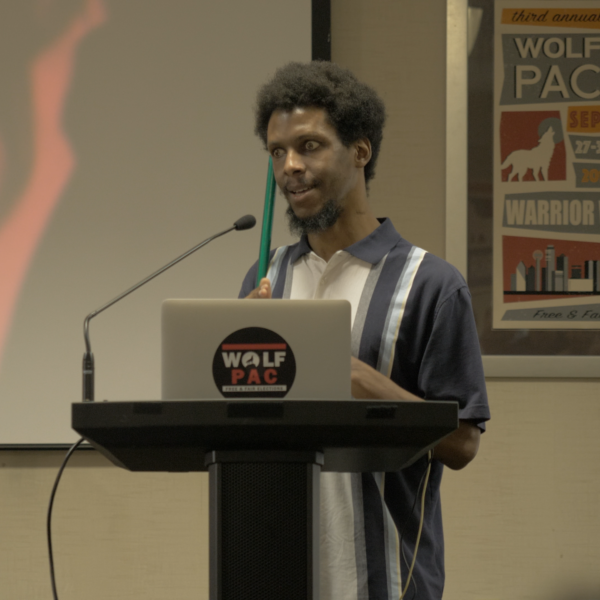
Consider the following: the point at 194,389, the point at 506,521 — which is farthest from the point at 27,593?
the point at 194,389

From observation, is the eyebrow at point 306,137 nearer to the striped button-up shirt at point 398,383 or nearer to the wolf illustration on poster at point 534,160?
the striped button-up shirt at point 398,383

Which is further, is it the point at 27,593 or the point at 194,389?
the point at 27,593

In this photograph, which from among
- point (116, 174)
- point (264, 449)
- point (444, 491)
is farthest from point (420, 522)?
point (116, 174)

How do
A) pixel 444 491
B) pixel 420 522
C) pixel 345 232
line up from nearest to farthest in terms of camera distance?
pixel 420 522 < pixel 345 232 < pixel 444 491

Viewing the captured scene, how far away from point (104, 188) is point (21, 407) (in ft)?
2.24

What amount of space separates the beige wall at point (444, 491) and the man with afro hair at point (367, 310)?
716 mm

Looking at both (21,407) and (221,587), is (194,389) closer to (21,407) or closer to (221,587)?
(221,587)

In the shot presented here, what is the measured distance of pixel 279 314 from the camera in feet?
2.54

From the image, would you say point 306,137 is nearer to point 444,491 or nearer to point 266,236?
point 266,236

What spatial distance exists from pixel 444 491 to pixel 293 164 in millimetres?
1199

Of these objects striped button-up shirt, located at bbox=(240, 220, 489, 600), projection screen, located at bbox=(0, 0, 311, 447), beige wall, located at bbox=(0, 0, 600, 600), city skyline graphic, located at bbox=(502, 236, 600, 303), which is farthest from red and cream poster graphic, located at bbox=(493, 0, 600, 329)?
striped button-up shirt, located at bbox=(240, 220, 489, 600)

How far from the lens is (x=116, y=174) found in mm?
2215

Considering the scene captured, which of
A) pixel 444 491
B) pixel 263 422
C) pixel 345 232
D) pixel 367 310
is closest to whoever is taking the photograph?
pixel 263 422

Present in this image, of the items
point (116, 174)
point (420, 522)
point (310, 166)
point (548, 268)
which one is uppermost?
point (116, 174)
